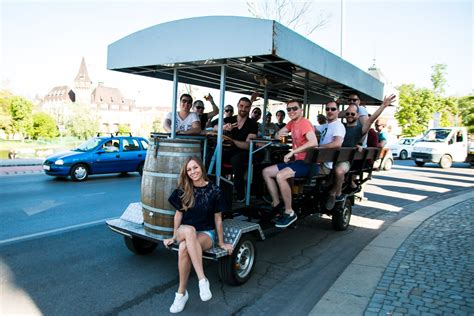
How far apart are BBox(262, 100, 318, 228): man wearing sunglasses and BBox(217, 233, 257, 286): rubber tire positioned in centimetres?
64

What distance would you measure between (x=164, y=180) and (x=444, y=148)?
20.9 m

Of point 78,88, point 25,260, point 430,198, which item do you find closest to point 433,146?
point 430,198

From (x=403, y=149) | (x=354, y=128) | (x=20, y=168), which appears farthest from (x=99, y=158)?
(x=403, y=149)

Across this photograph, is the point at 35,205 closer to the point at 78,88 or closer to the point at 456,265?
the point at 456,265

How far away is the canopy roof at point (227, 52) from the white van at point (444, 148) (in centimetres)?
1725

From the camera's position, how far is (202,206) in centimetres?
390

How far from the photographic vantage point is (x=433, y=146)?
2103 cm

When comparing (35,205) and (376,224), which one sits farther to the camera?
(35,205)

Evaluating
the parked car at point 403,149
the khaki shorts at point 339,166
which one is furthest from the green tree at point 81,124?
the khaki shorts at point 339,166

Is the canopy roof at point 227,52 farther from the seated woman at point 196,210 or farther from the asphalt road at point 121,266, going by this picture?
the asphalt road at point 121,266

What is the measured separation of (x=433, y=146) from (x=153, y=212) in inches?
812

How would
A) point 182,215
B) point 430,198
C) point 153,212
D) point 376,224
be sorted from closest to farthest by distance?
point 182,215 → point 153,212 → point 376,224 → point 430,198

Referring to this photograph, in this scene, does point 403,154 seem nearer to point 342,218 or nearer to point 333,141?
point 342,218

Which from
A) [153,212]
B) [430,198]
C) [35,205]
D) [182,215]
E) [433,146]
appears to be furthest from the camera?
[433,146]
